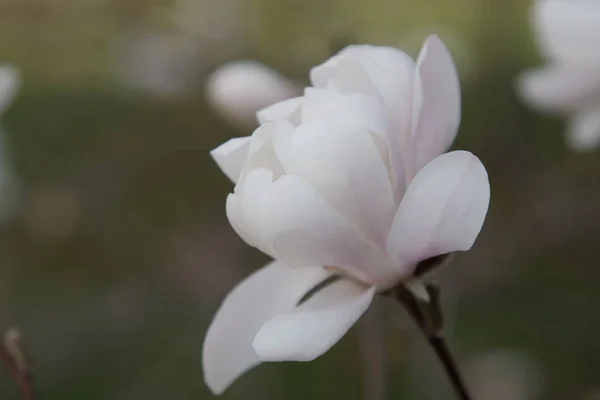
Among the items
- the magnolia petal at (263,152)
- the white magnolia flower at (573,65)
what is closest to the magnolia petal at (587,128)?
the white magnolia flower at (573,65)

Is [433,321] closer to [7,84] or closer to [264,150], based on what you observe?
[264,150]

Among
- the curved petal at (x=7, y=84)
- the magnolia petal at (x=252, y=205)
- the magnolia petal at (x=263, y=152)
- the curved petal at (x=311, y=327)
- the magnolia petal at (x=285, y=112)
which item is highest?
the magnolia petal at (x=285, y=112)

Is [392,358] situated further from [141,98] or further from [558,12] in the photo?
[141,98]

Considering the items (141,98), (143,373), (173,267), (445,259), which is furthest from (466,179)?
(141,98)

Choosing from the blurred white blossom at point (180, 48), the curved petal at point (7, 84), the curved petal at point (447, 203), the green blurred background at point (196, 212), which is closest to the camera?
the curved petal at point (447, 203)

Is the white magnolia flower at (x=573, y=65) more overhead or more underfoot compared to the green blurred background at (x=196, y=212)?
more overhead

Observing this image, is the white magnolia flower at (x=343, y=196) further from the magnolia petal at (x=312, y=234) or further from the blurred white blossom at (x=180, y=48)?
the blurred white blossom at (x=180, y=48)

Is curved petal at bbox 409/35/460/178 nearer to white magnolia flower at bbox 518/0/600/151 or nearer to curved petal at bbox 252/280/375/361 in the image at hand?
curved petal at bbox 252/280/375/361
